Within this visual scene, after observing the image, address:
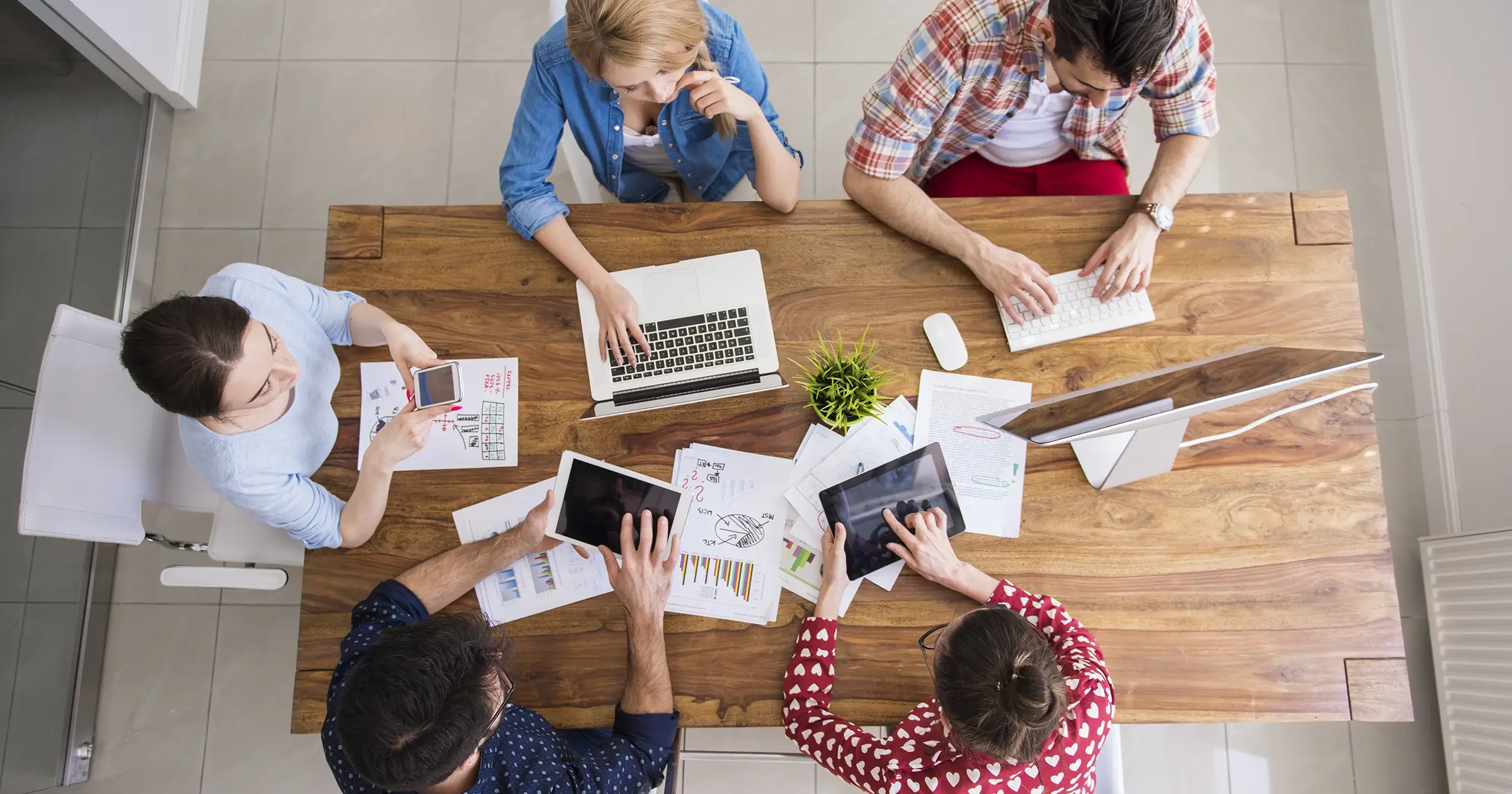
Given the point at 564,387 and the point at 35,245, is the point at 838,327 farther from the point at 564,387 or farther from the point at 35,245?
the point at 35,245

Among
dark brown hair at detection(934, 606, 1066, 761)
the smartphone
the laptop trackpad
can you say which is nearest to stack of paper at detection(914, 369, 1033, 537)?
dark brown hair at detection(934, 606, 1066, 761)

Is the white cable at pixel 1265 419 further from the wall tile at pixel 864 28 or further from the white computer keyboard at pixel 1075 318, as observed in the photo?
the wall tile at pixel 864 28

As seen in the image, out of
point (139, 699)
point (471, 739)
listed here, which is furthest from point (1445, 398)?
point (139, 699)

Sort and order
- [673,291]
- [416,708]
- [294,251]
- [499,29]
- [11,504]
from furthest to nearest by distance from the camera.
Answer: [499,29], [294,251], [11,504], [673,291], [416,708]

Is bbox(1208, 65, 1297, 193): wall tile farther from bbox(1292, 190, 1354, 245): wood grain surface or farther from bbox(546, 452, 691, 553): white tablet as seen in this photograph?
bbox(546, 452, 691, 553): white tablet

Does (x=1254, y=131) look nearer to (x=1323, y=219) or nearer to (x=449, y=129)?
(x=1323, y=219)

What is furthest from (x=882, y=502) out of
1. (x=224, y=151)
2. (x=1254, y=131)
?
(x=224, y=151)

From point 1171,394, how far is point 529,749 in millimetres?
1198

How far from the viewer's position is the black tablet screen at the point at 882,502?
148 cm

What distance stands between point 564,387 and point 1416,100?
9.09 ft

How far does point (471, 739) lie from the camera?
1.17 meters

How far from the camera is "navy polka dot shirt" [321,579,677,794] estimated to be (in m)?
1.29

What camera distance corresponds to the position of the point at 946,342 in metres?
1.57

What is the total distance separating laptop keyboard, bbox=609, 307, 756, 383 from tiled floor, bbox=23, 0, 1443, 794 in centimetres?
111
